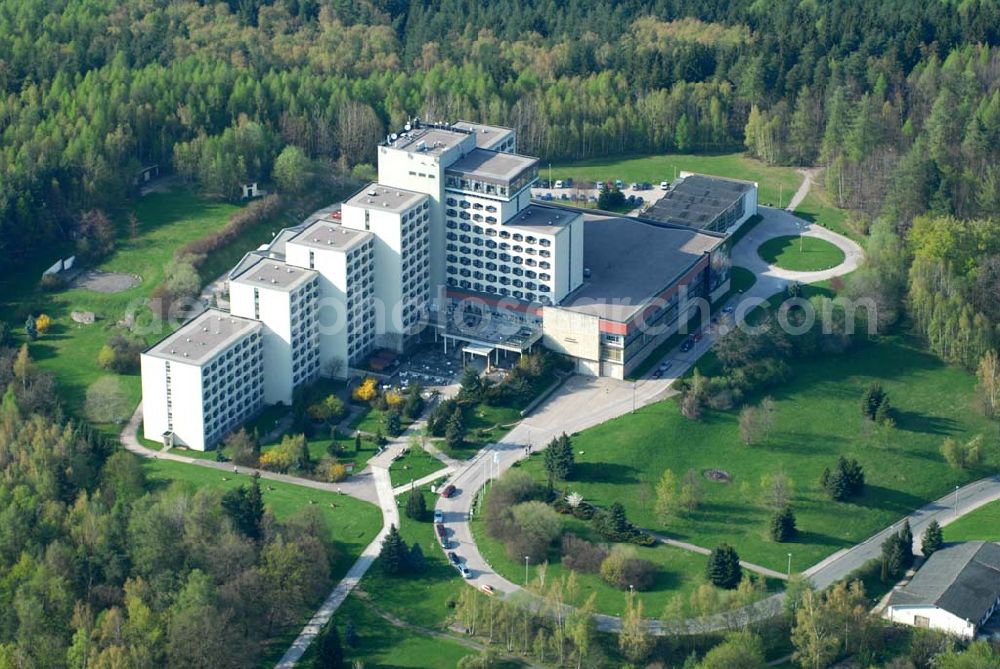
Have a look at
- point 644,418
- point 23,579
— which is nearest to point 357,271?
point 644,418

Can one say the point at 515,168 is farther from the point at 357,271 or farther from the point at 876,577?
the point at 876,577

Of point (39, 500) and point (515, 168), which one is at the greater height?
point (515, 168)

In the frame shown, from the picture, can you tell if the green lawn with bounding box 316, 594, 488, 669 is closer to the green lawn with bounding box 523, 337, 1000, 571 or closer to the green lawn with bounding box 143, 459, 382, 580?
the green lawn with bounding box 143, 459, 382, 580

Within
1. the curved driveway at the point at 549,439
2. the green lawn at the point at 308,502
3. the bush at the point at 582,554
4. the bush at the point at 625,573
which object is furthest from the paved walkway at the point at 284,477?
the bush at the point at 625,573

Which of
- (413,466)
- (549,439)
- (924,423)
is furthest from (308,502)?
(924,423)

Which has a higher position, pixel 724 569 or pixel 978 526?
pixel 724 569

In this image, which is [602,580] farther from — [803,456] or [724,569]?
[803,456]

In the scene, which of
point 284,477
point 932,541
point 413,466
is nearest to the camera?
point 932,541
